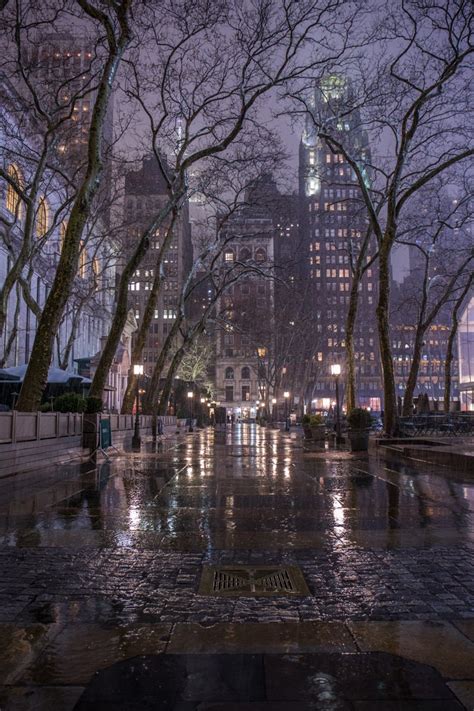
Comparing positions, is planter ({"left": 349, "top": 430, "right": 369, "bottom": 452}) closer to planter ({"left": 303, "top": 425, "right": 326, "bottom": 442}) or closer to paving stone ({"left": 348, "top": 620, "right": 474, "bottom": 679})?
planter ({"left": 303, "top": 425, "right": 326, "bottom": 442})

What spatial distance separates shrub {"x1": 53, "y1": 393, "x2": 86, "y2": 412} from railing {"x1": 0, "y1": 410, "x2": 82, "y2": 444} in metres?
2.08

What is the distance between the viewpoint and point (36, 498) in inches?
408

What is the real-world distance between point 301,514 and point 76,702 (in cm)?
622

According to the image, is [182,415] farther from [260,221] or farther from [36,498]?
[36,498]

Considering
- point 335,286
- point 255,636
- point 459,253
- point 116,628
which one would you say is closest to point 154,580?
point 116,628

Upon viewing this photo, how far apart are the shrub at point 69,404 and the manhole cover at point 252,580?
58.7 ft

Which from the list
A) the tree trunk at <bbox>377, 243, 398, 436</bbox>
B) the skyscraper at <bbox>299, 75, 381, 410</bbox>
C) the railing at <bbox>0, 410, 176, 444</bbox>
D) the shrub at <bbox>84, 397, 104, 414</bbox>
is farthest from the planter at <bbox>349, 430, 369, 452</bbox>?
the railing at <bbox>0, 410, 176, 444</bbox>

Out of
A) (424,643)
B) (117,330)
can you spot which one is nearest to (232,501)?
(424,643)

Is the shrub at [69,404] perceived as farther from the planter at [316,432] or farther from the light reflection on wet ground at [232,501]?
the planter at [316,432]

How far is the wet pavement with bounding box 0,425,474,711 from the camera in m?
3.11

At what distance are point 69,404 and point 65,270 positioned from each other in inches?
242

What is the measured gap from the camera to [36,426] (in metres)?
16.2

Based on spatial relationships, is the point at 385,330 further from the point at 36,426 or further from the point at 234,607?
the point at 234,607

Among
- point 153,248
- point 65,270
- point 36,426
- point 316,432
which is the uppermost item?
point 153,248
